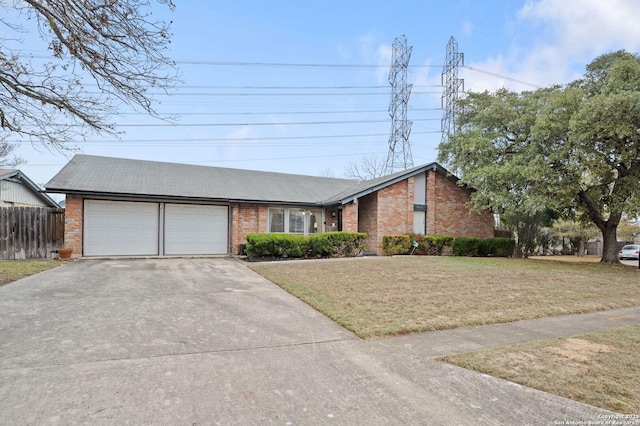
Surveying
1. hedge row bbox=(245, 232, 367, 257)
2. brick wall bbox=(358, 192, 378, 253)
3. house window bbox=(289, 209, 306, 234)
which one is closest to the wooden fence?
hedge row bbox=(245, 232, 367, 257)

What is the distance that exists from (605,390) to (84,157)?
20210 mm

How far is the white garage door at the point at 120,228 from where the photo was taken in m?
14.0

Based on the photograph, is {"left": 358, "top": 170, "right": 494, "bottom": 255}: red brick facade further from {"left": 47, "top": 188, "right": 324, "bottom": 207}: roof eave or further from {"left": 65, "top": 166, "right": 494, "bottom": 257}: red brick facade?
{"left": 47, "top": 188, "right": 324, "bottom": 207}: roof eave

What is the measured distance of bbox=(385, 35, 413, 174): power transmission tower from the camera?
103 ft

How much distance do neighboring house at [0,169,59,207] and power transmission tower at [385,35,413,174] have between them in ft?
86.2

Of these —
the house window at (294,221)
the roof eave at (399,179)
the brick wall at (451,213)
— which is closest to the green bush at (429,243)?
the brick wall at (451,213)

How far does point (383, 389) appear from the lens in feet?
10.6

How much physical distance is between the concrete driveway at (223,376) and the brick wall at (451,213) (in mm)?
14246

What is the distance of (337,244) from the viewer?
15625 mm

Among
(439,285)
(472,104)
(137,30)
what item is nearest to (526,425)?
(439,285)

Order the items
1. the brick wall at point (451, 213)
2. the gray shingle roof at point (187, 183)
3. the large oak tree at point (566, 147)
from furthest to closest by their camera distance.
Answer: the brick wall at point (451, 213), the gray shingle roof at point (187, 183), the large oak tree at point (566, 147)

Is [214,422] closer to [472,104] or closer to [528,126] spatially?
[528,126]

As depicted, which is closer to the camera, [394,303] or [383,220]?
[394,303]

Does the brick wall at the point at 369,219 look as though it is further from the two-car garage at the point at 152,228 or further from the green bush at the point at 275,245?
the two-car garage at the point at 152,228
